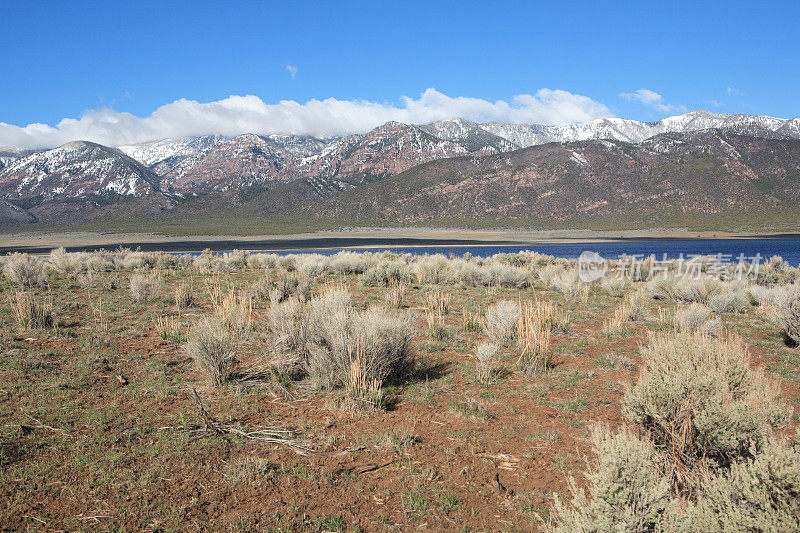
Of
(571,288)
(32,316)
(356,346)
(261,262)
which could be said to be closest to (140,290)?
(32,316)

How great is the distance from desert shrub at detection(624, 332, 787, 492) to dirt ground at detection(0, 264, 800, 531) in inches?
31.2

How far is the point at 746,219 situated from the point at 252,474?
104 metres

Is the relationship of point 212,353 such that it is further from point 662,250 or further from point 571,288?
point 662,250

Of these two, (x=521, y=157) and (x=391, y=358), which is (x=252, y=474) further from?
(x=521, y=157)

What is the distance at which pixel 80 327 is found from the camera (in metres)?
9.19

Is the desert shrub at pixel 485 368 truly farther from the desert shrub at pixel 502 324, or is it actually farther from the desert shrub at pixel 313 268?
the desert shrub at pixel 313 268

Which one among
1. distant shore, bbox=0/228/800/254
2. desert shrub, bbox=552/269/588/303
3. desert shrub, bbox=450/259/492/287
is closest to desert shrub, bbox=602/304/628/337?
desert shrub, bbox=552/269/588/303

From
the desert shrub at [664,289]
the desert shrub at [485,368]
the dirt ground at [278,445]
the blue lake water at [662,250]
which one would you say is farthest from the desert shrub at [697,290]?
the blue lake water at [662,250]

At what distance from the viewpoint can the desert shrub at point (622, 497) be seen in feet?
8.71

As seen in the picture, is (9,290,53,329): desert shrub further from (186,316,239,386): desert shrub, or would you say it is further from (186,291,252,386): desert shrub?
(186,316,239,386): desert shrub

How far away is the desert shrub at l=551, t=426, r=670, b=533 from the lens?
265 centimetres

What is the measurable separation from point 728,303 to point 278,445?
1325 cm

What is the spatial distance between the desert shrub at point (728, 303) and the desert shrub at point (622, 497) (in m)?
12.2

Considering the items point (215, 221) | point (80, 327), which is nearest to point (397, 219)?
point (215, 221)
